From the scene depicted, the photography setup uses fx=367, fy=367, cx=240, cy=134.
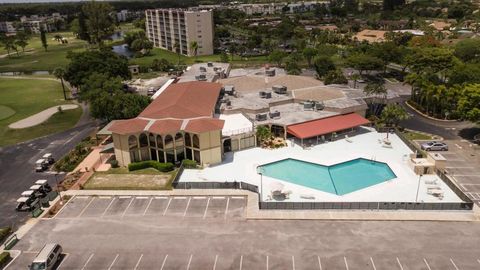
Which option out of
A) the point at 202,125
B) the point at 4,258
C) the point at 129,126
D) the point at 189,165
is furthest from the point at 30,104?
the point at 4,258

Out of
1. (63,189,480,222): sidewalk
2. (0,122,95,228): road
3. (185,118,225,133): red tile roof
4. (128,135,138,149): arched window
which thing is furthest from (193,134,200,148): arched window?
(0,122,95,228): road

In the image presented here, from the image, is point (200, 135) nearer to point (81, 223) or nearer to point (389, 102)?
point (81, 223)

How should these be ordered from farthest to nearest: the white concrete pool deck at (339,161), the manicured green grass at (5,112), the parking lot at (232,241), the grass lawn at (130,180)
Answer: the manicured green grass at (5,112) → the grass lawn at (130,180) → the white concrete pool deck at (339,161) → the parking lot at (232,241)

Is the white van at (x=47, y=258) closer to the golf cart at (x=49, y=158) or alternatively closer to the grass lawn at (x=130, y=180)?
the grass lawn at (x=130, y=180)

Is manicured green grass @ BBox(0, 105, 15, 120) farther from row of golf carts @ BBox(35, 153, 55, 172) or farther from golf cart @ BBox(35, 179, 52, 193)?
golf cart @ BBox(35, 179, 52, 193)

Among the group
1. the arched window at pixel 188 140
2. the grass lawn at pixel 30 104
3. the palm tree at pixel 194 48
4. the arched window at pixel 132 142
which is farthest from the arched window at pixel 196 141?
the palm tree at pixel 194 48

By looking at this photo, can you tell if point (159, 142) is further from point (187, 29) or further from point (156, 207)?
point (187, 29)

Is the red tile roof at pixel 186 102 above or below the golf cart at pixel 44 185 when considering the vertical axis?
above
